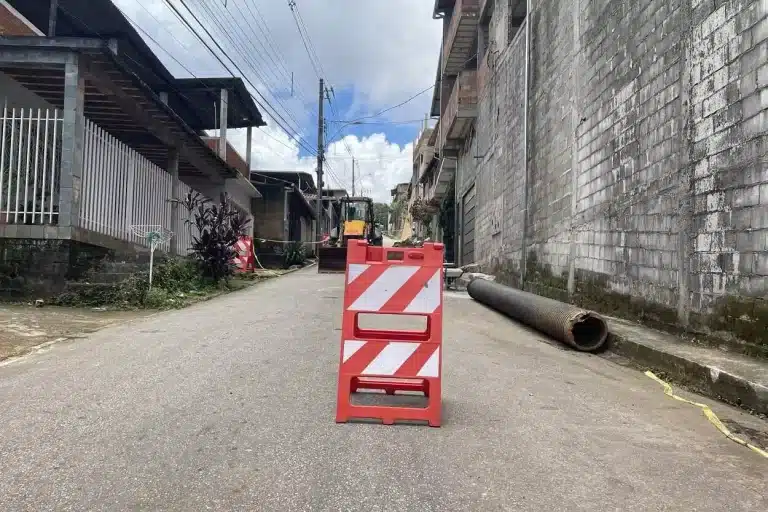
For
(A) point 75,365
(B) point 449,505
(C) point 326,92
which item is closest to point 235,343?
Result: (A) point 75,365

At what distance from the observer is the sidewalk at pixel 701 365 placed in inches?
188

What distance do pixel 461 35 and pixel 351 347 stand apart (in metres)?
23.1

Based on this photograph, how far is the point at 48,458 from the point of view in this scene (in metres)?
3.45

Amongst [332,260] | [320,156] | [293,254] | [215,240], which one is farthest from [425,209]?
[215,240]

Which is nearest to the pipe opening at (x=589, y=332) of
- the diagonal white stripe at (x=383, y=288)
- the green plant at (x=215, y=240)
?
the diagonal white stripe at (x=383, y=288)

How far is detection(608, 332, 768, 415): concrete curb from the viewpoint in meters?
4.68

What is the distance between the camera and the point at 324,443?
377 centimetres

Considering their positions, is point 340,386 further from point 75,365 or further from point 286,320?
point 286,320

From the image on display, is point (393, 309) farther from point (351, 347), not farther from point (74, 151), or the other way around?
point (74, 151)

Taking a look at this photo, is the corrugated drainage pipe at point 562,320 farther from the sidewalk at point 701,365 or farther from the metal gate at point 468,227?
the metal gate at point 468,227

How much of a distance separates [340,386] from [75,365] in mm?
3325

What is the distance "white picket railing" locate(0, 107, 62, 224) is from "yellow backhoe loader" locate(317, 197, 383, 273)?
13.3 meters

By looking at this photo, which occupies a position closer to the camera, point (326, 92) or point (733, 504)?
point (733, 504)

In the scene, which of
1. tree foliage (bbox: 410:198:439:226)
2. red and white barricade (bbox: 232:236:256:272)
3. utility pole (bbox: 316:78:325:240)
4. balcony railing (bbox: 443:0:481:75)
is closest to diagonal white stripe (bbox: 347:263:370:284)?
red and white barricade (bbox: 232:236:256:272)
